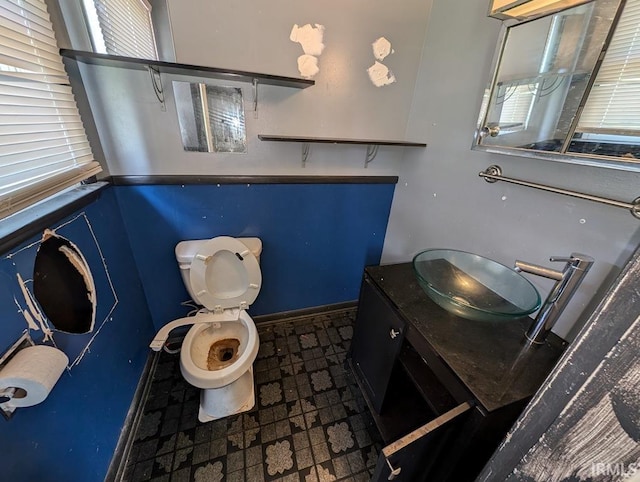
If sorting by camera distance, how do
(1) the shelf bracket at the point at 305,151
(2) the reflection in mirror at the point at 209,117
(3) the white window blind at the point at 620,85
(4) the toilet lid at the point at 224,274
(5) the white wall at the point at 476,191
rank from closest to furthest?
(3) the white window blind at the point at 620,85 → (5) the white wall at the point at 476,191 → (2) the reflection in mirror at the point at 209,117 → (4) the toilet lid at the point at 224,274 → (1) the shelf bracket at the point at 305,151

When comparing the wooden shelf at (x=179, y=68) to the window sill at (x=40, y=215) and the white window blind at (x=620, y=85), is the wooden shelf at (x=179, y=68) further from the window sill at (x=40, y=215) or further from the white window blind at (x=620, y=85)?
the white window blind at (x=620, y=85)

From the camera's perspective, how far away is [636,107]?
2.27 ft

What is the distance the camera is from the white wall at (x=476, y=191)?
79 cm

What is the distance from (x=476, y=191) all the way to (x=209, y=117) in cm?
135

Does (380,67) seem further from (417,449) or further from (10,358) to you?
(10,358)

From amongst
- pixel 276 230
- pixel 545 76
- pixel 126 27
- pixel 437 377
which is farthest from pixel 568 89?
pixel 126 27

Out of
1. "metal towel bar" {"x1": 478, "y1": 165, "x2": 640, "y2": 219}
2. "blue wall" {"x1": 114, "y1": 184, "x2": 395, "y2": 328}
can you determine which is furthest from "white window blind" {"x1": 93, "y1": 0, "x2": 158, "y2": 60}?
"metal towel bar" {"x1": 478, "y1": 165, "x2": 640, "y2": 219}

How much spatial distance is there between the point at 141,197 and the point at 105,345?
71cm

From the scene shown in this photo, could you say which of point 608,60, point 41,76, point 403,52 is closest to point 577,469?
point 608,60

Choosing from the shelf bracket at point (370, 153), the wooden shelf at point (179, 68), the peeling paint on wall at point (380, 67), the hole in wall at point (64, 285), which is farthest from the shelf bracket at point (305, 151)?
the hole in wall at point (64, 285)

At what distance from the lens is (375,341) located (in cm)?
119

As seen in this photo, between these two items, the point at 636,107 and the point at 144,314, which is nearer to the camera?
the point at 636,107

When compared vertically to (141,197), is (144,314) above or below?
below

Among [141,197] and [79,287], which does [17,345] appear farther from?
[141,197]
